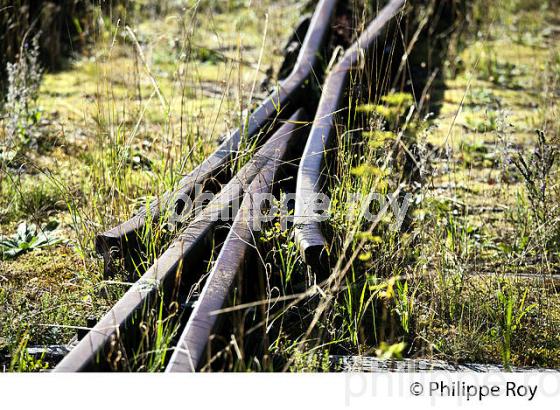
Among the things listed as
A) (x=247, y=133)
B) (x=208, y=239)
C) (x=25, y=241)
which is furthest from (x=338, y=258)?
(x=25, y=241)

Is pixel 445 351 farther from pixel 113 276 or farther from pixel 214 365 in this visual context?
pixel 113 276

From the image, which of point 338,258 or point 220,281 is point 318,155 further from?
point 220,281

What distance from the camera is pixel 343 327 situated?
10.3ft

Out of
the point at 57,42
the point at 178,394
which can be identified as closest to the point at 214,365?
the point at 178,394

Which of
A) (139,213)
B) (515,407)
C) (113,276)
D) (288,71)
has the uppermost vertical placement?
(288,71)

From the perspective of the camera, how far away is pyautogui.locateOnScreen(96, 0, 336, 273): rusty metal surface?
3.26 meters

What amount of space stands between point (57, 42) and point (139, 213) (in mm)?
3771

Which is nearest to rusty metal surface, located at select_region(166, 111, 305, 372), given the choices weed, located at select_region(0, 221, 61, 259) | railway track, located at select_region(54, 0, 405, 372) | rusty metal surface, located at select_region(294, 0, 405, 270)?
railway track, located at select_region(54, 0, 405, 372)

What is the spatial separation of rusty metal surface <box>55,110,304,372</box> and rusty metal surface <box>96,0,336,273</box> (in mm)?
113

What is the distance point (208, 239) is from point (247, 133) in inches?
34.8

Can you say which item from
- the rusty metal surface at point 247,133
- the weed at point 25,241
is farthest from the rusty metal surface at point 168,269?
the weed at point 25,241

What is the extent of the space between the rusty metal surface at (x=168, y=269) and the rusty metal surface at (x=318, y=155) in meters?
0.14

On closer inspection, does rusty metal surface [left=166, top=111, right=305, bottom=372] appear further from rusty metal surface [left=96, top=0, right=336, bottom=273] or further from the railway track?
rusty metal surface [left=96, top=0, right=336, bottom=273]

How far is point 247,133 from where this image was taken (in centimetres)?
406
